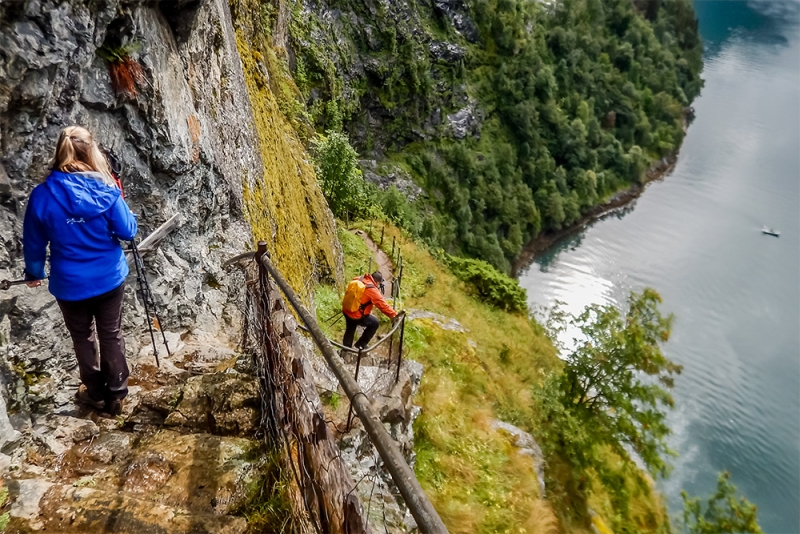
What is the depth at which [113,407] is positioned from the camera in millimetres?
3777

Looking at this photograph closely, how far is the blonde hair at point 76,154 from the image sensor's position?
3072mm

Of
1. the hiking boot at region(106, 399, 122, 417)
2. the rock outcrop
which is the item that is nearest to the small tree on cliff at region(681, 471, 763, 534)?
the rock outcrop

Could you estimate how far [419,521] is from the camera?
5.70 ft

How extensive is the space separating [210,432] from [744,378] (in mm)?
34604

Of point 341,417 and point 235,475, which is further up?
point 235,475

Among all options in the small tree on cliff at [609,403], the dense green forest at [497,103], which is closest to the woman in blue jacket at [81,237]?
the small tree on cliff at [609,403]

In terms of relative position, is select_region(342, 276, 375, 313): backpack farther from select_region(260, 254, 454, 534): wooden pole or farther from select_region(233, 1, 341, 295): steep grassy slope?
select_region(260, 254, 454, 534): wooden pole

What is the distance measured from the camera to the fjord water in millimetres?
25734

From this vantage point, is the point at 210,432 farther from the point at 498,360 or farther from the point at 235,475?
the point at 498,360

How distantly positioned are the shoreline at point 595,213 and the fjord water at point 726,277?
32.9 inches

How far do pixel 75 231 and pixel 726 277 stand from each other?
45131 mm

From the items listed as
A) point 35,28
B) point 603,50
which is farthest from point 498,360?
point 603,50

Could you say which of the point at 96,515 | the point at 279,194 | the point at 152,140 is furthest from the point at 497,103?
the point at 96,515

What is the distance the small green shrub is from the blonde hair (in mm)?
19811
